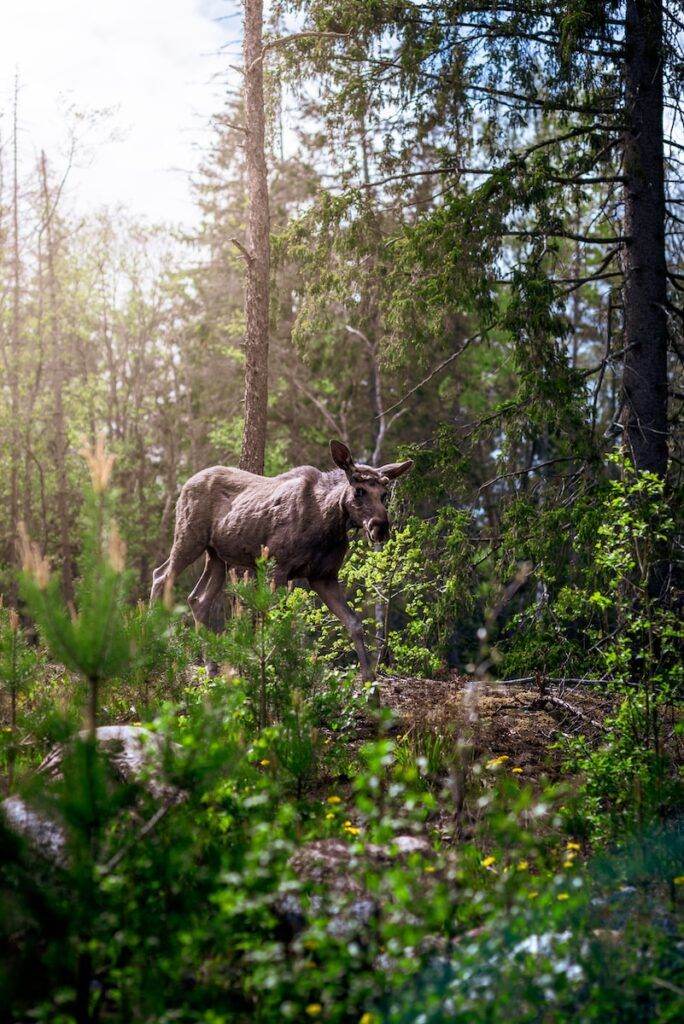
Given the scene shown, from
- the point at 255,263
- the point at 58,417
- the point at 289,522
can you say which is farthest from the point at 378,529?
the point at 58,417

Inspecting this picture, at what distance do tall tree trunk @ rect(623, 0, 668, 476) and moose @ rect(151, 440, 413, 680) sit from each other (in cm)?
308

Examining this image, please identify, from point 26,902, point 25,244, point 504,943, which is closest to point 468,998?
point 504,943

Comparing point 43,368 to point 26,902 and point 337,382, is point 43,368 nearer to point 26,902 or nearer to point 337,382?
point 337,382

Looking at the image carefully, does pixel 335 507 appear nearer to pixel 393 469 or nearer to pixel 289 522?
pixel 289 522

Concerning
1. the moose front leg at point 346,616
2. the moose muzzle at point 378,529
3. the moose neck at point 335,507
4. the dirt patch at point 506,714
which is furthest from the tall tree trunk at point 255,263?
the moose muzzle at point 378,529

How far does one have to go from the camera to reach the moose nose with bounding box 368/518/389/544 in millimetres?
7801

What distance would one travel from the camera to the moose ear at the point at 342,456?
7.90 metres

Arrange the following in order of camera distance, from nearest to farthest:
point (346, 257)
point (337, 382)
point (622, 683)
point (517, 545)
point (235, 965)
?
point (235, 965) → point (622, 683) → point (517, 545) → point (346, 257) → point (337, 382)

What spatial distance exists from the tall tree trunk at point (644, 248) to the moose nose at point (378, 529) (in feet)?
11.4

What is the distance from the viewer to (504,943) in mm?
3410

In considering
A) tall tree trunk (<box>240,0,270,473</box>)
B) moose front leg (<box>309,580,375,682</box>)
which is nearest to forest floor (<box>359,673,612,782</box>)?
moose front leg (<box>309,580,375,682</box>)

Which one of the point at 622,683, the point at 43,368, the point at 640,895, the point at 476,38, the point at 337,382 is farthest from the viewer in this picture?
the point at 43,368

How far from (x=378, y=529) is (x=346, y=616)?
0.90m

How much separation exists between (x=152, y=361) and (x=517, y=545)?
22041 millimetres
